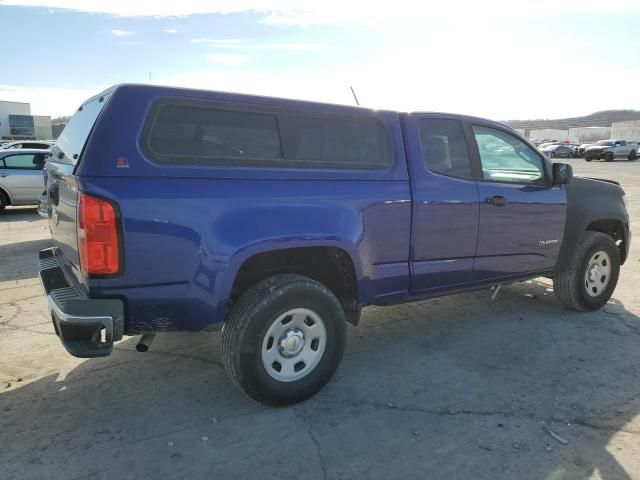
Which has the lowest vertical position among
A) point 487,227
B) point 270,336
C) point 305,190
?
point 270,336

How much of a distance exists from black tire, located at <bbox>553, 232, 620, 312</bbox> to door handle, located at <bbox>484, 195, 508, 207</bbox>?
1260mm

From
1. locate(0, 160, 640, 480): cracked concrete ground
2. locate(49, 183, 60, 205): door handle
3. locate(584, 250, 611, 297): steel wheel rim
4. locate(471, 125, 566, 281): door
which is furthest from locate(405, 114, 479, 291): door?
locate(49, 183, 60, 205): door handle

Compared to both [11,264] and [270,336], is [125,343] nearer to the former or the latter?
[270,336]

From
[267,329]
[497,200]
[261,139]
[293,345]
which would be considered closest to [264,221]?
[261,139]

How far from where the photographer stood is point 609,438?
9.93 feet

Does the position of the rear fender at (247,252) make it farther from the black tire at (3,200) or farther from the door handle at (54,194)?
the black tire at (3,200)

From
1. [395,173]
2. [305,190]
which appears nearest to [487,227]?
[395,173]

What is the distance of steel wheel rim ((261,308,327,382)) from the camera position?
3260 millimetres

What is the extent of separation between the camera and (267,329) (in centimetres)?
318

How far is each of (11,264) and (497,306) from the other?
6436mm

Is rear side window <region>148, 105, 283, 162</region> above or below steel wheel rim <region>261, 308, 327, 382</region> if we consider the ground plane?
above

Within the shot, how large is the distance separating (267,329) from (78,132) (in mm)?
1793

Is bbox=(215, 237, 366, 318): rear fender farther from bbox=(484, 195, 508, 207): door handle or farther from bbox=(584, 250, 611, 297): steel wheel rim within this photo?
bbox=(584, 250, 611, 297): steel wheel rim

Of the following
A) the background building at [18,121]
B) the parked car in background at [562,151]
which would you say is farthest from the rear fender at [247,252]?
the background building at [18,121]
